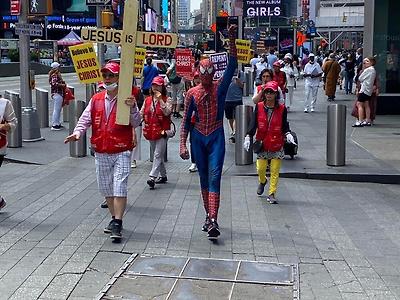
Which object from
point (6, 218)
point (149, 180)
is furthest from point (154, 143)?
point (6, 218)

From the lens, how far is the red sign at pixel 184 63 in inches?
714

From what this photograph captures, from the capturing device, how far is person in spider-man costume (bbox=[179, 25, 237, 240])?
7.41 metres

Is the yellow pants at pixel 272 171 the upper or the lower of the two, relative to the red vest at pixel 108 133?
lower

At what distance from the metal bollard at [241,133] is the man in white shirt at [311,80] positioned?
8.68 meters

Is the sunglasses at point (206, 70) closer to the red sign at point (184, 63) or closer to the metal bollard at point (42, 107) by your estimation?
the red sign at point (184, 63)

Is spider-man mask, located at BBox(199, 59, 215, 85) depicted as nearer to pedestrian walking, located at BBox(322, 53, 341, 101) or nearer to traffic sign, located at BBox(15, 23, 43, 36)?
traffic sign, located at BBox(15, 23, 43, 36)

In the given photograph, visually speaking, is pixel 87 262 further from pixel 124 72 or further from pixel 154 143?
pixel 154 143

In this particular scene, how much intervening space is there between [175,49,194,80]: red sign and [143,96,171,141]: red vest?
25.8 feet

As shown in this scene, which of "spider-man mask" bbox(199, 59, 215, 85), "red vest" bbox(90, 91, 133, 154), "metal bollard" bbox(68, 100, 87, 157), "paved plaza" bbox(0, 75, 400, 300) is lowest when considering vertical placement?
"paved plaza" bbox(0, 75, 400, 300)

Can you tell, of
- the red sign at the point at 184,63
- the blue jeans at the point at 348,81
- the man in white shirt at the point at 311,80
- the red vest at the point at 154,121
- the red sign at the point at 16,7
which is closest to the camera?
the red vest at the point at 154,121

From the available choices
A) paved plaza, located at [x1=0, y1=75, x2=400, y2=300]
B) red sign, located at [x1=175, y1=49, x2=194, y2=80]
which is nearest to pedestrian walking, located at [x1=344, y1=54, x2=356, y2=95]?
red sign, located at [x1=175, y1=49, x2=194, y2=80]

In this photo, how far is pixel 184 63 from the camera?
18.2m

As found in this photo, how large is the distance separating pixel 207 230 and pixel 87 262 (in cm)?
151

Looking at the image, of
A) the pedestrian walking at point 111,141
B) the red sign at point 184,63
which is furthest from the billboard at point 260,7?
the pedestrian walking at point 111,141
